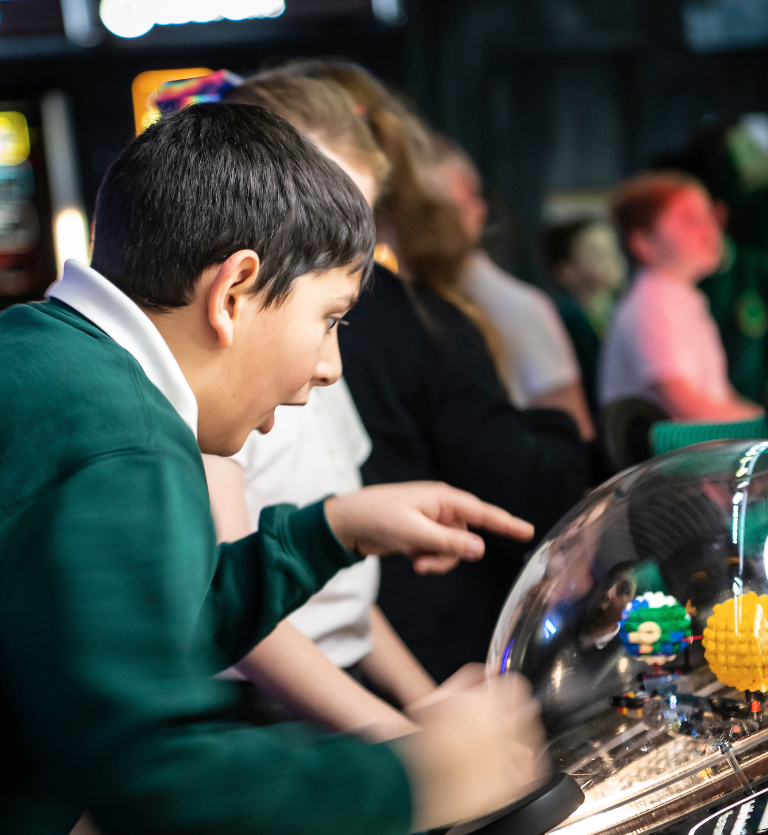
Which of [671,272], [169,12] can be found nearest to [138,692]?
[671,272]

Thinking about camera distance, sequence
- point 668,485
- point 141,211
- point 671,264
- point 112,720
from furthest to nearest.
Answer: point 671,264
point 668,485
point 141,211
point 112,720

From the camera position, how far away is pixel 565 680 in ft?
2.39

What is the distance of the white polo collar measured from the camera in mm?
627

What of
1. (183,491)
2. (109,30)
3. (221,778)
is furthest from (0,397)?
(109,30)

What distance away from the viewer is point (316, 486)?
1.01 metres

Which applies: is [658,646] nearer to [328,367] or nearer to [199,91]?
[328,367]

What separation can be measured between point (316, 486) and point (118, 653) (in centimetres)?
55

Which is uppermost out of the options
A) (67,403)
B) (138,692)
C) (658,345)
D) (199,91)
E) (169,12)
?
(169,12)

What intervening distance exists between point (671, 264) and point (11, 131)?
2.52m

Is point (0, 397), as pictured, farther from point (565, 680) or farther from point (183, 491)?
point (565, 680)

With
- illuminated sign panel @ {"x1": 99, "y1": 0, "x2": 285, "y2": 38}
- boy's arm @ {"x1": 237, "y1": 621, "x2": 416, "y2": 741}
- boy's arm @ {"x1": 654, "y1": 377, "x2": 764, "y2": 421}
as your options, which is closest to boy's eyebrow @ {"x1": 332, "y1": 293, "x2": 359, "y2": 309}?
boy's arm @ {"x1": 237, "y1": 621, "x2": 416, "y2": 741}

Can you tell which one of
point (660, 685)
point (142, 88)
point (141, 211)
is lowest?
point (660, 685)

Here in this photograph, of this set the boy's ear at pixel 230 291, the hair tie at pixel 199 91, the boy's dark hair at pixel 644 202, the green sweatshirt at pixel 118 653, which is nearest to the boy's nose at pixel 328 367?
the boy's ear at pixel 230 291

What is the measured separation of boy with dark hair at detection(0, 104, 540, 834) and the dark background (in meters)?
2.84
